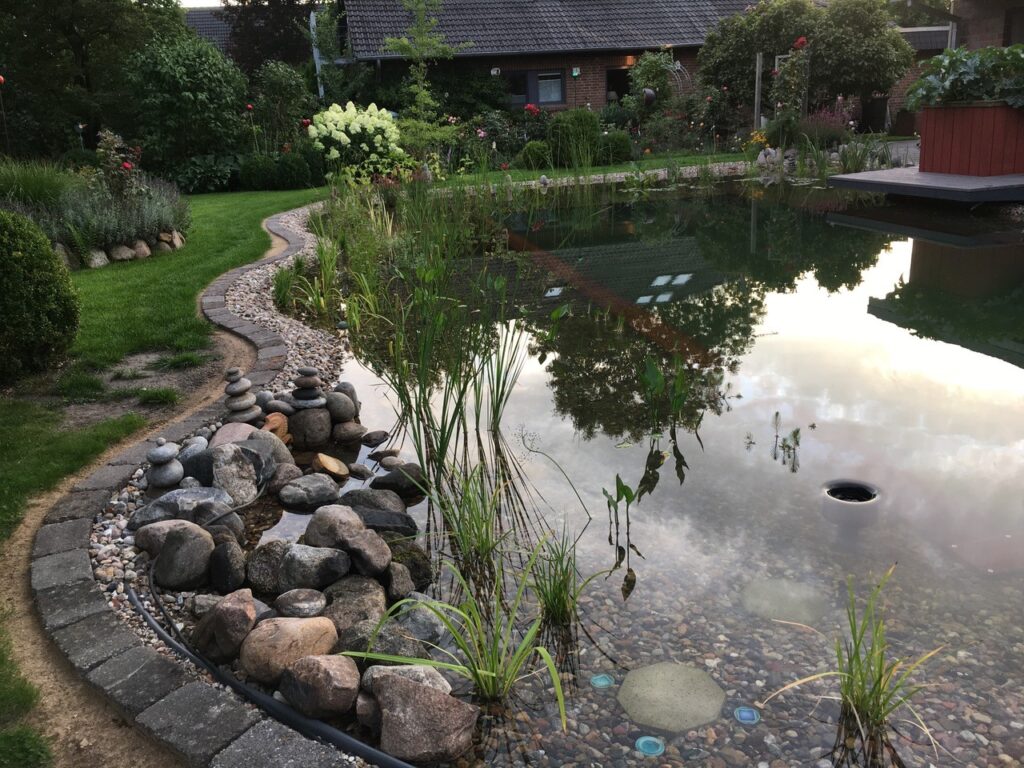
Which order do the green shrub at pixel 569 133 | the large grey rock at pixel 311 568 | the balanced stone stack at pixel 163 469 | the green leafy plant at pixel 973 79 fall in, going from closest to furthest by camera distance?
the large grey rock at pixel 311 568, the balanced stone stack at pixel 163 469, the green leafy plant at pixel 973 79, the green shrub at pixel 569 133

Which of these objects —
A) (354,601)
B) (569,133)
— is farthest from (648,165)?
(354,601)

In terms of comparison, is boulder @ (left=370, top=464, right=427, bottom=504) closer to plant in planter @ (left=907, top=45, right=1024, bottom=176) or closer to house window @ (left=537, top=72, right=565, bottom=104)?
plant in planter @ (left=907, top=45, right=1024, bottom=176)

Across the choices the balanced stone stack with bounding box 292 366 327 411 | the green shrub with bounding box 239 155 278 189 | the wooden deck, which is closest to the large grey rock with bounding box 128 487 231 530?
the balanced stone stack with bounding box 292 366 327 411

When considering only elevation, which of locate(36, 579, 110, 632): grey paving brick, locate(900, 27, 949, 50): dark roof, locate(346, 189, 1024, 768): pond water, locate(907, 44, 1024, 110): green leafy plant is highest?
locate(900, 27, 949, 50): dark roof

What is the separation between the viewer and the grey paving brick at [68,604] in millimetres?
2482

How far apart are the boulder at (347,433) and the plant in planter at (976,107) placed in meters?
7.88

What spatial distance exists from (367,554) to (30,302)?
108 inches

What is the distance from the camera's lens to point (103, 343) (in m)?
5.21

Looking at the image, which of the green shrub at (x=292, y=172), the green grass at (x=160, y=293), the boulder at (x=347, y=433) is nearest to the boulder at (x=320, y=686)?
the boulder at (x=347, y=433)

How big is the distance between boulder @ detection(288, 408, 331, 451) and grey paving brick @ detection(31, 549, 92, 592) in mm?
1367

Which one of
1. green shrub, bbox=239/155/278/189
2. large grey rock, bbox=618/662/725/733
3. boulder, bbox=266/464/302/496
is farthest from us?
green shrub, bbox=239/155/278/189

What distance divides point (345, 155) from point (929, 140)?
284 inches

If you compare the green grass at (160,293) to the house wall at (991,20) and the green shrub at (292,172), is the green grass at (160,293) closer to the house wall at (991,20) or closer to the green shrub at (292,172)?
the green shrub at (292,172)

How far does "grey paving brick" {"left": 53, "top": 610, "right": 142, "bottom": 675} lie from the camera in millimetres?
2316
